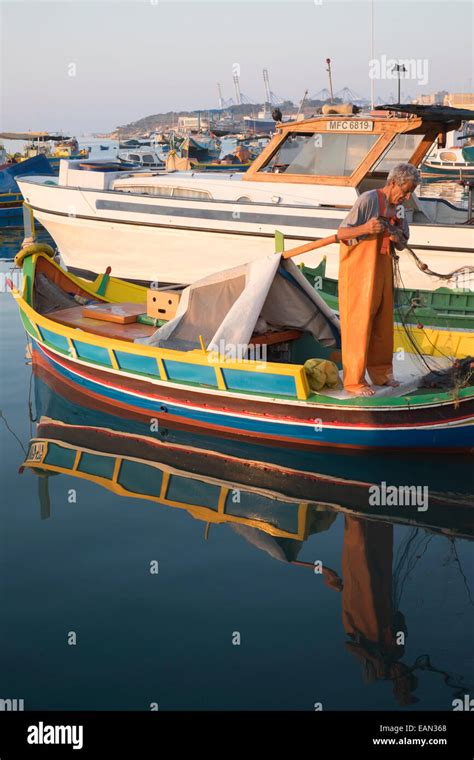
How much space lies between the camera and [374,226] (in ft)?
33.1

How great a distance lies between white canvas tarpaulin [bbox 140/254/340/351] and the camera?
1158 cm

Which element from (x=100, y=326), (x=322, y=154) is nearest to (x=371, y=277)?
(x=100, y=326)

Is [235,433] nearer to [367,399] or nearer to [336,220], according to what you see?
[367,399]

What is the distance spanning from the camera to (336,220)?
17375 millimetres

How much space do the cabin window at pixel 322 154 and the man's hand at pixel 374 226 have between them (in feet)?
26.4

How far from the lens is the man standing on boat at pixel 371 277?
10.2 metres

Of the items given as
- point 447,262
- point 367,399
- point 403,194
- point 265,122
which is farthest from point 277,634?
point 265,122

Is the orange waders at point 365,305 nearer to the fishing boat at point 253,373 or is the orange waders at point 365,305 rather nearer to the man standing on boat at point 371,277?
the man standing on boat at point 371,277

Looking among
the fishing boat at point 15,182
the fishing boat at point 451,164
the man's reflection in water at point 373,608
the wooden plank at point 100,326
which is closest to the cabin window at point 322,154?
the wooden plank at point 100,326

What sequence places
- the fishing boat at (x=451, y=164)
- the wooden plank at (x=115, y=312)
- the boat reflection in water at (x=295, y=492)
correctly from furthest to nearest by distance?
the fishing boat at (x=451, y=164), the wooden plank at (x=115, y=312), the boat reflection in water at (x=295, y=492)

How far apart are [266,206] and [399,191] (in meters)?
8.27
